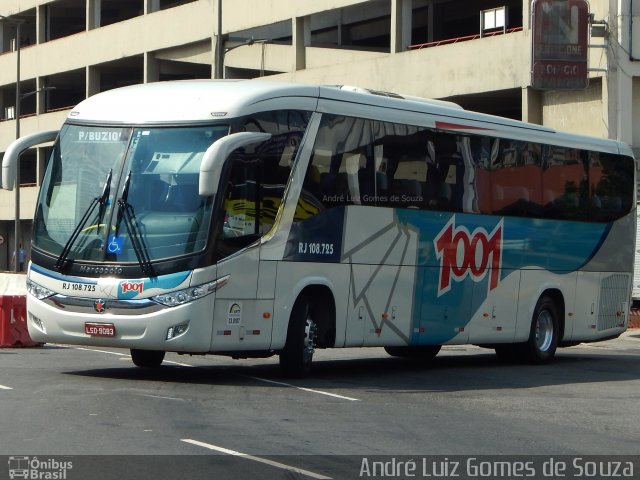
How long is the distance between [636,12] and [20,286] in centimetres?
1728

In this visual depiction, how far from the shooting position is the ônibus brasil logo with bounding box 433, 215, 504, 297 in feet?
61.5

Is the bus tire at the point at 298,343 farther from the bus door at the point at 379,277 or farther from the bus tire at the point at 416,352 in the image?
the bus tire at the point at 416,352

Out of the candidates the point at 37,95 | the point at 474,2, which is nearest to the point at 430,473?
the point at 474,2

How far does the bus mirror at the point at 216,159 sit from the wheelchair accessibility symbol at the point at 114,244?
119cm

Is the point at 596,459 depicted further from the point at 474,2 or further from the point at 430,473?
the point at 474,2

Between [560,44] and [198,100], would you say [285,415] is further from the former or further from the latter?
[560,44]

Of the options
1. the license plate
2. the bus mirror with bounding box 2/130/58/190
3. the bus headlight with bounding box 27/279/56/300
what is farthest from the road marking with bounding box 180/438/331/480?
the bus mirror with bounding box 2/130/58/190

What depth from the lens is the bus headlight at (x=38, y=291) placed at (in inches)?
604

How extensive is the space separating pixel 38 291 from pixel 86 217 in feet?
3.66

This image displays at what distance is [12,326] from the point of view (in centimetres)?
2247

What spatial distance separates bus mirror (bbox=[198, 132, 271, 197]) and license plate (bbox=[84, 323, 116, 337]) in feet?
6.09

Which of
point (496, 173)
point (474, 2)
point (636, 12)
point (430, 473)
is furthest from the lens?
point (474, 2)

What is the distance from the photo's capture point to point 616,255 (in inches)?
899

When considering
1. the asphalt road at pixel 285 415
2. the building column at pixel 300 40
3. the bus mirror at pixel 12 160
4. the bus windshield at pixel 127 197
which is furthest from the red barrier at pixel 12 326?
the building column at pixel 300 40
